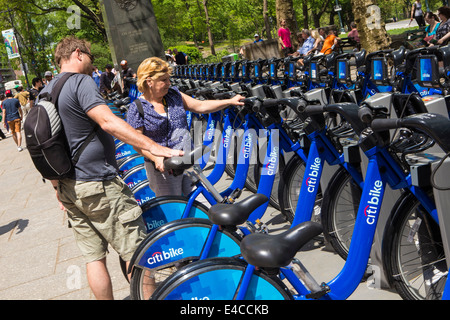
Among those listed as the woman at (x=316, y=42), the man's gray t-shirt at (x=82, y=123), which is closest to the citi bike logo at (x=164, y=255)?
the man's gray t-shirt at (x=82, y=123)

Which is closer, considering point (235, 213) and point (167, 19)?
point (235, 213)

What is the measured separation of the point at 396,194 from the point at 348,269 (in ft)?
3.29

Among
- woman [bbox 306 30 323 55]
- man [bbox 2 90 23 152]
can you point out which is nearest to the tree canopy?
man [bbox 2 90 23 152]

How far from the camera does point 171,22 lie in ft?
148

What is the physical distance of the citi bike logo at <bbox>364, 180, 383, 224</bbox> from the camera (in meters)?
2.59

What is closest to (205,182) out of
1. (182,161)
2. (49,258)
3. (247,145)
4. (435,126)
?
(182,161)

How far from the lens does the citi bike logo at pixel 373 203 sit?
259 cm

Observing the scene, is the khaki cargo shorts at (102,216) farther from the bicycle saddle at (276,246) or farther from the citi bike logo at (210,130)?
the citi bike logo at (210,130)

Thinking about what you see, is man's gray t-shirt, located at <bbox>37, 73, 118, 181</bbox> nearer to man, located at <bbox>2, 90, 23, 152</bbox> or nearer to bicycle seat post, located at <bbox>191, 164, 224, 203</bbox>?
bicycle seat post, located at <bbox>191, 164, 224, 203</bbox>

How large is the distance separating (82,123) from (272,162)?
1636 millimetres

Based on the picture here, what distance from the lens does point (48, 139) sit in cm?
330

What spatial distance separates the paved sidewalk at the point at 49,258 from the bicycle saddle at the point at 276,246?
144 cm

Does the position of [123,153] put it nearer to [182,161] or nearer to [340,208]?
[182,161]

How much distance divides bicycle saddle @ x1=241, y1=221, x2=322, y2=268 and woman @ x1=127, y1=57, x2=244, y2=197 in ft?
6.93
